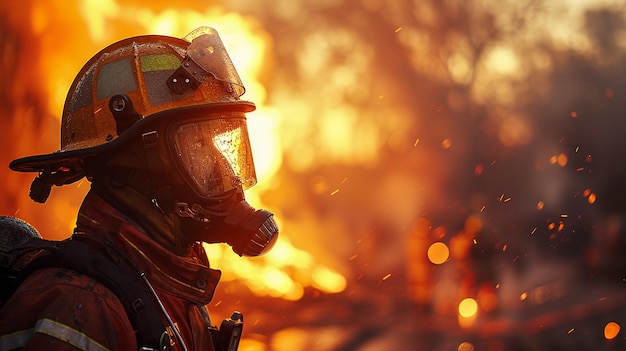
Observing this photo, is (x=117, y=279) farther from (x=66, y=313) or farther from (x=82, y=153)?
(x=82, y=153)

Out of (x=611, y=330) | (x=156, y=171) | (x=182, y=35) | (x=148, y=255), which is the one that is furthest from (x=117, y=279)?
(x=611, y=330)

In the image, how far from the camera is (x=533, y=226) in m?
17.1

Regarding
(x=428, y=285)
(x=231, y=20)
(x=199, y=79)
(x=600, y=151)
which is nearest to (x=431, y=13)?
(x=600, y=151)

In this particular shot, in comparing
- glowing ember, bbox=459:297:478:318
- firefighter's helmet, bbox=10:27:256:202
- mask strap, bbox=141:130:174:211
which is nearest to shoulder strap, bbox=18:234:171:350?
mask strap, bbox=141:130:174:211

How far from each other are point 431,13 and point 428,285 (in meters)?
7.47

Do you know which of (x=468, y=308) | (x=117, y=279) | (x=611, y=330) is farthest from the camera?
(x=468, y=308)

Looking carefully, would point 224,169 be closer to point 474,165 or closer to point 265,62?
point 265,62

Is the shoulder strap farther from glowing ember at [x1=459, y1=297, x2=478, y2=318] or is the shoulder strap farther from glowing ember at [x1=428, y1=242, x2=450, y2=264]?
glowing ember at [x1=428, y1=242, x2=450, y2=264]

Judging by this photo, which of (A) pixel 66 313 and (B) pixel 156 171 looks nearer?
(A) pixel 66 313

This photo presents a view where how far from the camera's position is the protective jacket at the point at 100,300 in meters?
2.40

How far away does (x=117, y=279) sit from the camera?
2584mm

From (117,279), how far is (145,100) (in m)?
0.74

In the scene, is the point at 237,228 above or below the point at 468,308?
below

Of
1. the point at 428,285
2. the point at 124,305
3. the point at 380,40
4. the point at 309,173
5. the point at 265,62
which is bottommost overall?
the point at 124,305
